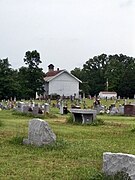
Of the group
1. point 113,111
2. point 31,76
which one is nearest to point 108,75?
point 31,76

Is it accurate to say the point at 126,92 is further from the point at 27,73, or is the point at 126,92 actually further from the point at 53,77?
the point at 27,73

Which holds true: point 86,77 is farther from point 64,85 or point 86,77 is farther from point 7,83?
point 7,83

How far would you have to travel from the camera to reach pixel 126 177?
709 centimetres

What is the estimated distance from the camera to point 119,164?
7.37m

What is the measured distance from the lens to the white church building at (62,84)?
90.3 metres

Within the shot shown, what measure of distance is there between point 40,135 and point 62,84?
258 feet

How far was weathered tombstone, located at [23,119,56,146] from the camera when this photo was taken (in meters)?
12.2

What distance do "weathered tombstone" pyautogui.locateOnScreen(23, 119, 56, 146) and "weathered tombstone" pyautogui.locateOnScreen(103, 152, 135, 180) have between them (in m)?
4.64

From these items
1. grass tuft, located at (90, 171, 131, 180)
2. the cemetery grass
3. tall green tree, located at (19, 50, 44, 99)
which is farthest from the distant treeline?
grass tuft, located at (90, 171, 131, 180)

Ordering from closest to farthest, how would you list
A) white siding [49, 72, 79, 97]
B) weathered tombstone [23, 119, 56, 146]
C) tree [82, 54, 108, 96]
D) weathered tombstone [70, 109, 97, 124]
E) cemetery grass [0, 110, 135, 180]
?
cemetery grass [0, 110, 135, 180] → weathered tombstone [23, 119, 56, 146] → weathered tombstone [70, 109, 97, 124] → white siding [49, 72, 79, 97] → tree [82, 54, 108, 96]

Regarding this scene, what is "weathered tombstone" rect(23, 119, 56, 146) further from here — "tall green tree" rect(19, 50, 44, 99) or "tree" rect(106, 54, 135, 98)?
"tree" rect(106, 54, 135, 98)

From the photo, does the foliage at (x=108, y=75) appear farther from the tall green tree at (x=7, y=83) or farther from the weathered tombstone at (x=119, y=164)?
the weathered tombstone at (x=119, y=164)

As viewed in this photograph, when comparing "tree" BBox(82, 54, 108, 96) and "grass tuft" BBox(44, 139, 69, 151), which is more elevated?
"tree" BBox(82, 54, 108, 96)

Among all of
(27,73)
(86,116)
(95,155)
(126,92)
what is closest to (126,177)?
(95,155)
